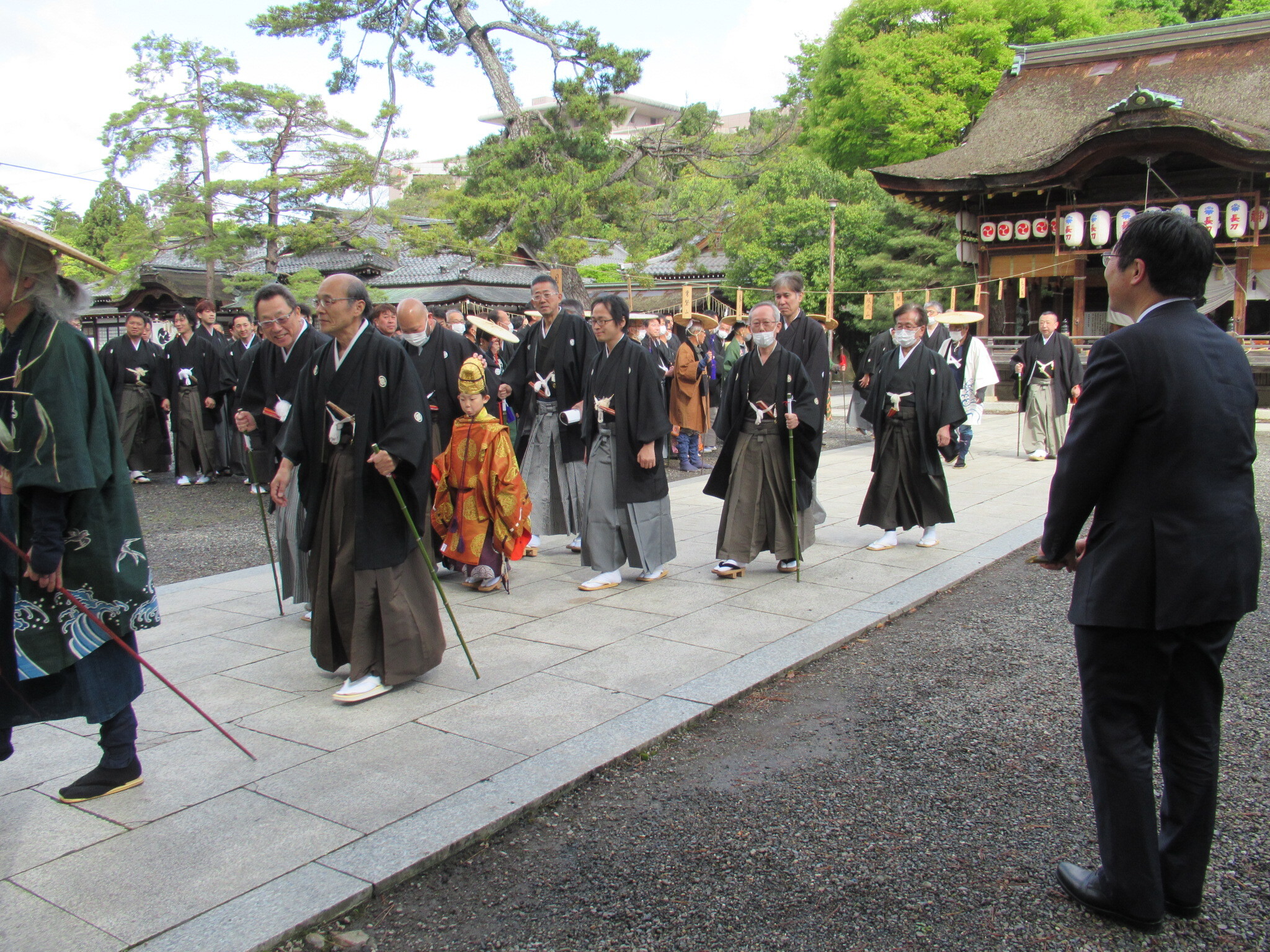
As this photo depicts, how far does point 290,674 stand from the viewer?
14.4 ft

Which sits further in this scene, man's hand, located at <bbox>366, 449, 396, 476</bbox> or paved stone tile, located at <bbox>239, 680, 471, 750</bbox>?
man's hand, located at <bbox>366, 449, 396, 476</bbox>

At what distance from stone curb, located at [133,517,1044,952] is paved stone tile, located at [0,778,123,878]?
64cm

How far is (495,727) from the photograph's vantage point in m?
3.69

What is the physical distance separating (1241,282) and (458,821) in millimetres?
21868

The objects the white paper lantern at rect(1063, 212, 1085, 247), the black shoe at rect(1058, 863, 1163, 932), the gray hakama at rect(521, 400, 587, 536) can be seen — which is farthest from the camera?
the white paper lantern at rect(1063, 212, 1085, 247)

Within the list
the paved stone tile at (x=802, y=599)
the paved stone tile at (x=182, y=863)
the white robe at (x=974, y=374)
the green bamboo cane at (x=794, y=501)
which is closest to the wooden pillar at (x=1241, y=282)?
the white robe at (x=974, y=374)

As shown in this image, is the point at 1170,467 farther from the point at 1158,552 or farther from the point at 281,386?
the point at 281,386

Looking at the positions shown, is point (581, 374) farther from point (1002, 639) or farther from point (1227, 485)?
point (1227, 485)

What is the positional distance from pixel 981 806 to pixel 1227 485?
1.33 m

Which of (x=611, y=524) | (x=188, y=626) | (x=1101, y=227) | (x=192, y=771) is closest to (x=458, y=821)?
(x=192, y=771)

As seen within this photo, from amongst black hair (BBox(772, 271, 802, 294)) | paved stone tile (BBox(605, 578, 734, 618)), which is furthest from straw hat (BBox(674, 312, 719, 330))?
paved stone tile (BBox(605, 578, 734, 618))

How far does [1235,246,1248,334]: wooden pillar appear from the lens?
19.6m

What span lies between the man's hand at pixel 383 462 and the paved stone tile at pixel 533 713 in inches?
39.0

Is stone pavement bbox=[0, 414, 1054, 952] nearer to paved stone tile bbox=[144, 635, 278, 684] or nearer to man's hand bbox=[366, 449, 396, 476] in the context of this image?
paved stone tile bbox=[144, 635, 278, 684]
